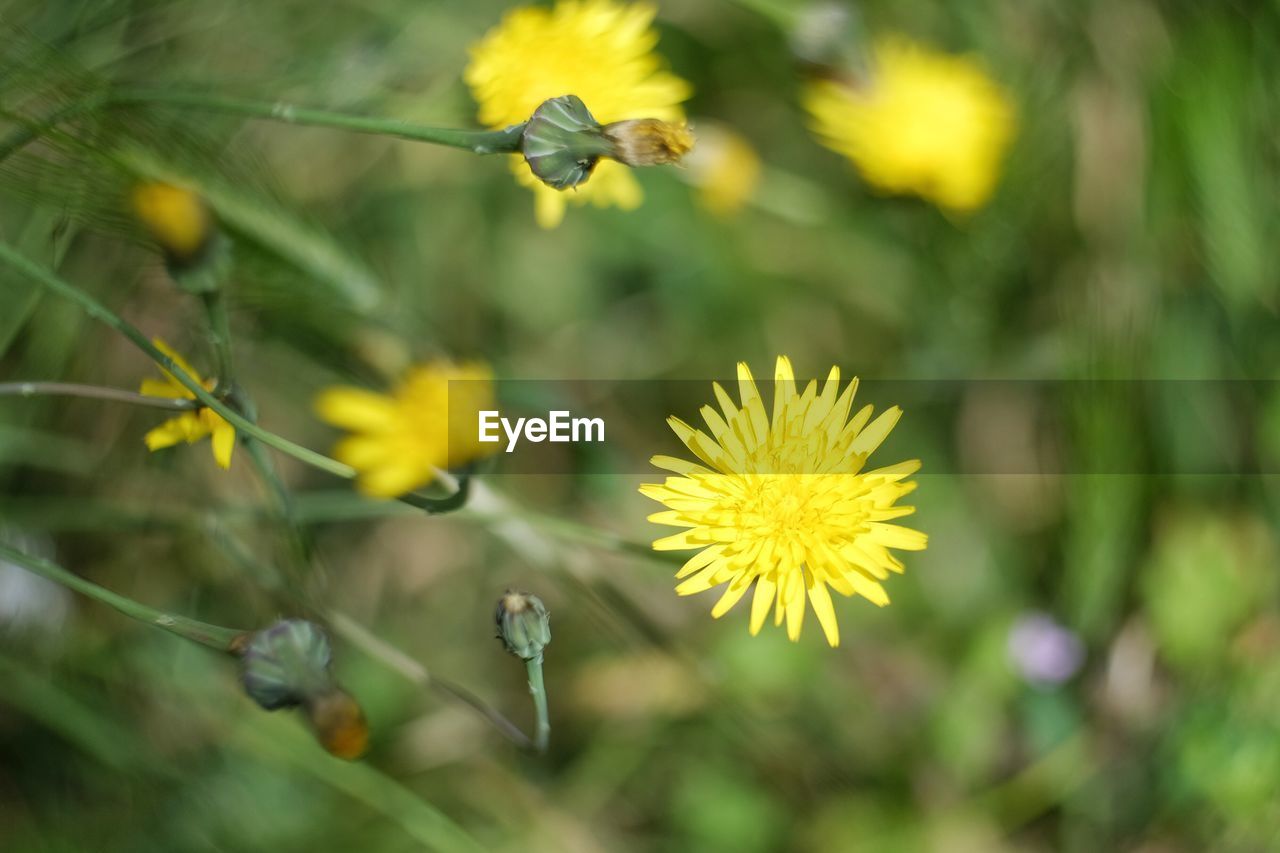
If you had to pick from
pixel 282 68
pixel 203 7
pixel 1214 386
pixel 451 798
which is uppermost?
pixel 203 7

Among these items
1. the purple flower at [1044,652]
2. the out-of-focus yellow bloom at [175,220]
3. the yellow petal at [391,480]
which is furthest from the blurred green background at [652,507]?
the yellow petal at [391,480]

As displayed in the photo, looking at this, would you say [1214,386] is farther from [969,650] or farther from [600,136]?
[600,136]

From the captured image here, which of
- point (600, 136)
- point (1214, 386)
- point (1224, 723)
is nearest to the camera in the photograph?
point (600, 136)

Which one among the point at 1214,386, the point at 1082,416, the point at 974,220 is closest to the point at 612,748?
the point at 1082,416

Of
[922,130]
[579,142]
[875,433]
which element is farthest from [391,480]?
[922,130]

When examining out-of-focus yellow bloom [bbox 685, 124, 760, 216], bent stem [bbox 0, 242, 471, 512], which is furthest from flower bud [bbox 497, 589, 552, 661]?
out-of-focus yellow bloom [bbox 685, 124, 760, 216]

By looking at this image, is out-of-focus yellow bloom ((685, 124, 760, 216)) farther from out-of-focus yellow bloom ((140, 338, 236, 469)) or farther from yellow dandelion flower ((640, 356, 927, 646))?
out-of-focus yellow bloom ((140, 338, 236, 469))

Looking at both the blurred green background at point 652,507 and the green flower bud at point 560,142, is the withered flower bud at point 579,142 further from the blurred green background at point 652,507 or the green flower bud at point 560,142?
the blurred green background at point 652,507

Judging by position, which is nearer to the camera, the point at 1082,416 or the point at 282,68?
the point at 1082,416
